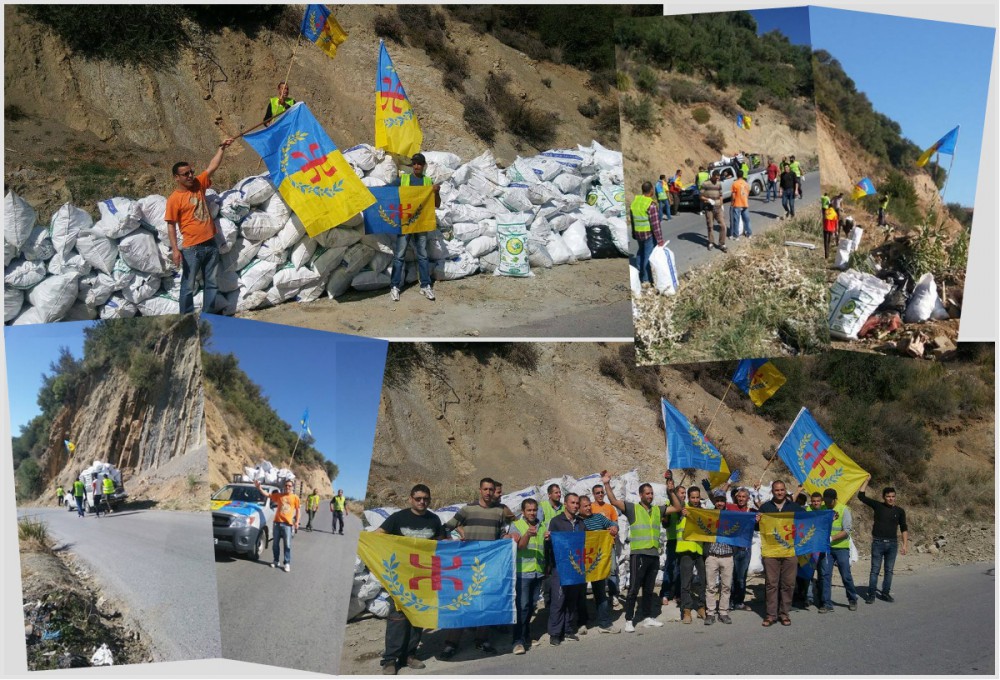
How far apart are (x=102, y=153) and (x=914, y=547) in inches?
418

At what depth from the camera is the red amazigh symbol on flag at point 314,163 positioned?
10102 mm

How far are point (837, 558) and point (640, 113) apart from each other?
6.28 m

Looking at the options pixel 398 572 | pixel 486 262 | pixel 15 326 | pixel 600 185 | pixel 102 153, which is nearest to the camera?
pixel 398 572

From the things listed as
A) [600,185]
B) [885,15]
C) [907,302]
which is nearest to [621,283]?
[600,185]

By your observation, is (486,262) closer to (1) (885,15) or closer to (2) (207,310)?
(2) (207,310)

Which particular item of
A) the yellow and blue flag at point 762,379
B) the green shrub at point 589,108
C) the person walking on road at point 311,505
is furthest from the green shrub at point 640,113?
the person walking on road at point 311,505

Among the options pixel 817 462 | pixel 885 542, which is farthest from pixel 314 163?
pixel 885 542

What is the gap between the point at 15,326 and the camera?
8531 mm

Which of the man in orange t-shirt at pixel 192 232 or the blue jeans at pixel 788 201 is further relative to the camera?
the blue jeans at pixel 788 201

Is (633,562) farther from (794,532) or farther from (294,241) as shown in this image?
(294,241)

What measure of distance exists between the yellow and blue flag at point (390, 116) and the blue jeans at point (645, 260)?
113 inches

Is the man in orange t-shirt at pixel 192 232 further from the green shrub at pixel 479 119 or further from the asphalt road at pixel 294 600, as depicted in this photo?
the green shrub at pixel 479 119

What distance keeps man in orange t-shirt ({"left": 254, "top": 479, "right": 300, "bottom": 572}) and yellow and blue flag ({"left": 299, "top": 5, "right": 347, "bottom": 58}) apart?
18.9ft

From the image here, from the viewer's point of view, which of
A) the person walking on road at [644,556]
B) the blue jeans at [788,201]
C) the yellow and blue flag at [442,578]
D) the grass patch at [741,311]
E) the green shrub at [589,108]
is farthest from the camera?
the green shrub at [589,108]
